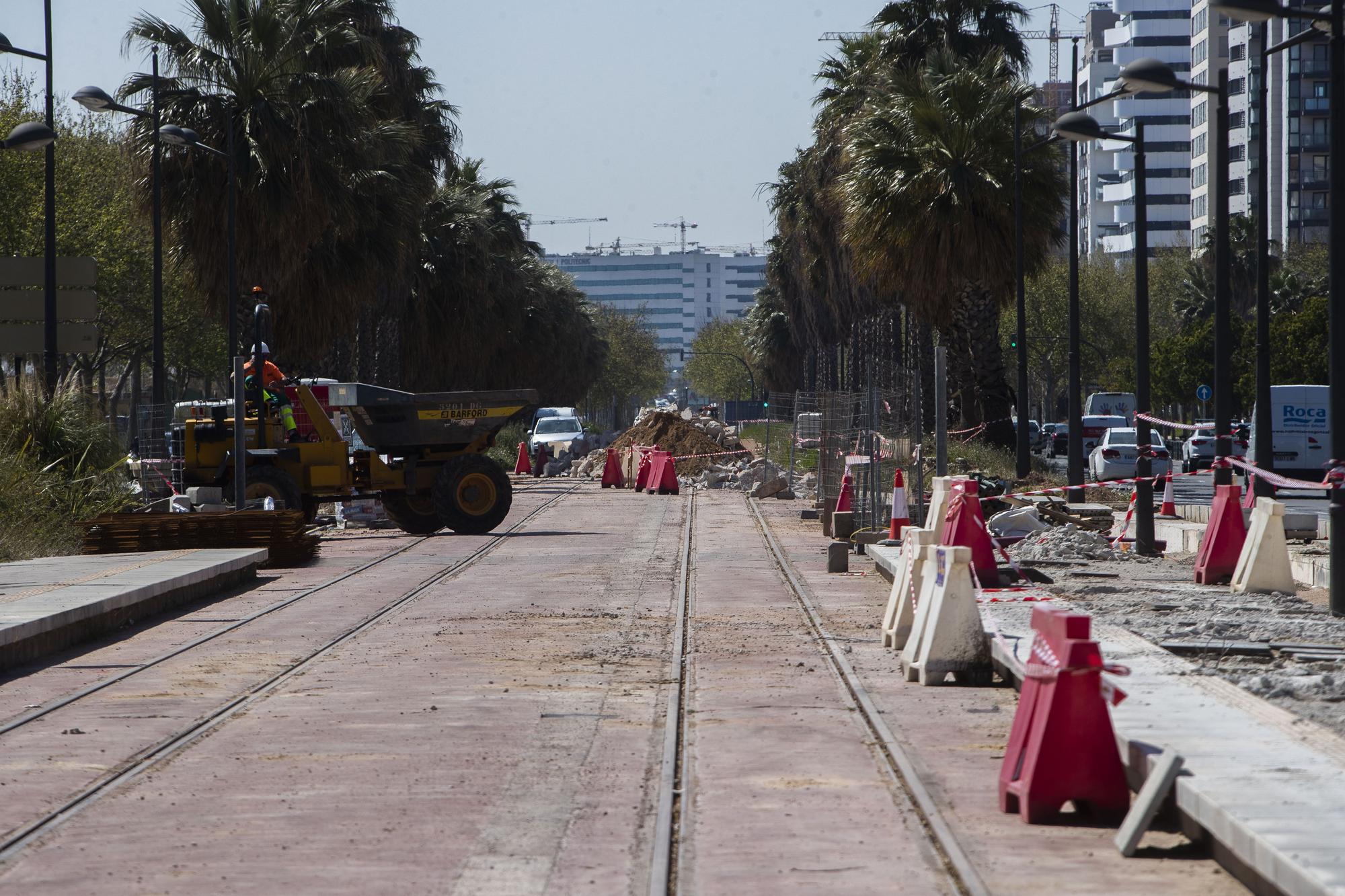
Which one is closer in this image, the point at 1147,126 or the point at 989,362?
the point at 989,362

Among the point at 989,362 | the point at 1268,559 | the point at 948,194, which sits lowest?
the point at 1268,559

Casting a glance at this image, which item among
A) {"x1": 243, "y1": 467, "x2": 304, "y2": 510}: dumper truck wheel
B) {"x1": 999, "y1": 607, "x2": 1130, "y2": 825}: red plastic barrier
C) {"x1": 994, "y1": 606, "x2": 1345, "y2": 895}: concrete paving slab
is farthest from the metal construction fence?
{"x1": 999, "y1": 607, "x2": 1130, "y2": 825}: red plastic barrier

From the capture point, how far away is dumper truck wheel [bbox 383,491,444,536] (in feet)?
83.1

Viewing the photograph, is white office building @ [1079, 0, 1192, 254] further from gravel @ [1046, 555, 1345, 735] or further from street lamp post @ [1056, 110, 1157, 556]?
gravel @ [1046, 555, 1345, 735]

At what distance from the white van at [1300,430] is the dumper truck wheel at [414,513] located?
59.2 ft

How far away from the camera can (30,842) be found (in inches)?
258

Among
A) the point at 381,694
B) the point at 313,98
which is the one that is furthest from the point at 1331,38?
the point at 313,98

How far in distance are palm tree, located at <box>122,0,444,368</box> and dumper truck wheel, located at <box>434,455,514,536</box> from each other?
30.2 ft

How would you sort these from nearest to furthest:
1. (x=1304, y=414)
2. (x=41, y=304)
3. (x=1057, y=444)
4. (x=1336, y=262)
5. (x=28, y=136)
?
(x=1336, y=262) < (x=28, y=136) < (x=41, y=304) < (x=1304, y=414) < (x=1057, y=444)

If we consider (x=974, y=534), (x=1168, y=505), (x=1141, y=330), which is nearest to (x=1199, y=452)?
(x=1168, y=505)

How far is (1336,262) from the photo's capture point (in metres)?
12.6

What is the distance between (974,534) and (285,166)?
70.7ft

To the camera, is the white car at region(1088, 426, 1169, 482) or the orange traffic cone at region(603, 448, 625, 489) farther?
the orange traffic cone at region(603, 448, 625, 489)

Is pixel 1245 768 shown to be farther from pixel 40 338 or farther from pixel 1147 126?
pixel 1147 126
